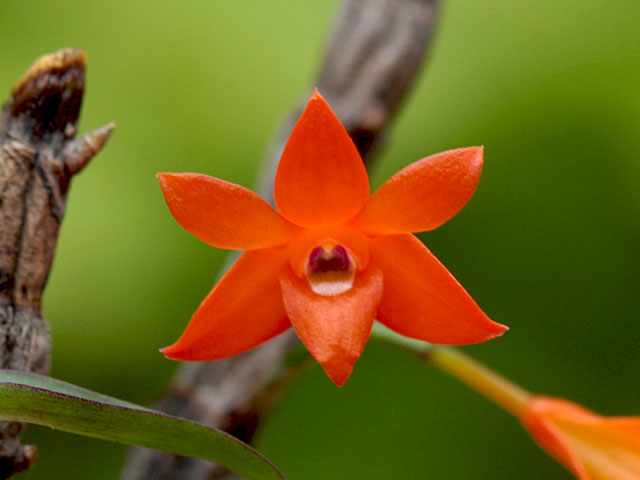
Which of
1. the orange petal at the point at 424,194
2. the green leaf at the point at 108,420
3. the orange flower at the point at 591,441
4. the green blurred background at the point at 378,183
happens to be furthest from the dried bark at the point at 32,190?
the green blurred background at the point at 378,183

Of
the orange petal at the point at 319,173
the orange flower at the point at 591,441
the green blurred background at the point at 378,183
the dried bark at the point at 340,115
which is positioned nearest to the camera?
the orange petal at the point at 319,173

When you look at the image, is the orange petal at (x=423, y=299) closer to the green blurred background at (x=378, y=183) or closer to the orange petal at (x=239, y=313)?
the orange petal at (x=239, y=313)

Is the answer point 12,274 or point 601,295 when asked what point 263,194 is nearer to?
point 12,274

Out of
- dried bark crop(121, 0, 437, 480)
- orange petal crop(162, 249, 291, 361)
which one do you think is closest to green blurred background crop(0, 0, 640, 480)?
dried bark crop(121, 0, 437, 480)

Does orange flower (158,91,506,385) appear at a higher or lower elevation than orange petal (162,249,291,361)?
higher

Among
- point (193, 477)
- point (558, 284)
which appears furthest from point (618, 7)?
point (193, 477)

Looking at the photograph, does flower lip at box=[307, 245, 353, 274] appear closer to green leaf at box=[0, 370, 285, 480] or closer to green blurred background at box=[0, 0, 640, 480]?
green leaf at box=[0, 370, 285, 480]
